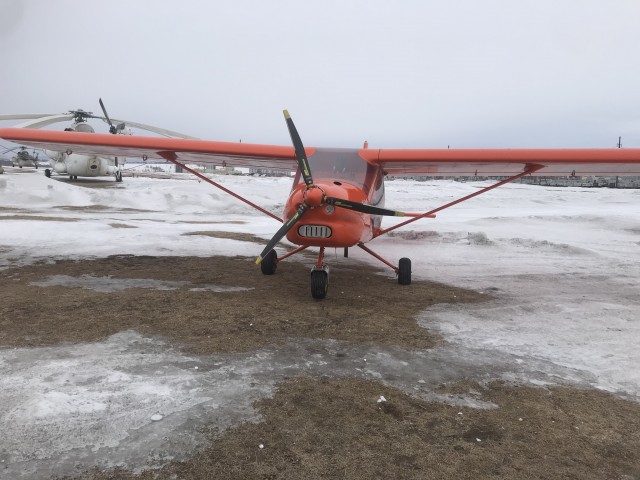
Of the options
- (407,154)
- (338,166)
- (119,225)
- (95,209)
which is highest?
(407,154)

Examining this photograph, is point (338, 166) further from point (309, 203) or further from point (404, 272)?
point (404, 272)

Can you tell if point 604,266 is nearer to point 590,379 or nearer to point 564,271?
point 564,271

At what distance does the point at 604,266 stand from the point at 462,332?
237 inches

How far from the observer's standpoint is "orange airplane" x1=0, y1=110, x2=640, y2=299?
6.05m

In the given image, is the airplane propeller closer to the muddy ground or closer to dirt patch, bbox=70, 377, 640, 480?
the muddy ground

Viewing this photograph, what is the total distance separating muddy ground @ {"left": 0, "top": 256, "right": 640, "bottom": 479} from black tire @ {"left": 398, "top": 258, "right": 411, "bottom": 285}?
3.81 feet

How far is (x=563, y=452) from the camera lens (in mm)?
2807

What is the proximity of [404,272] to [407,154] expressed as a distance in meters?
2.16

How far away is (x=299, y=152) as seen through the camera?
249 inches

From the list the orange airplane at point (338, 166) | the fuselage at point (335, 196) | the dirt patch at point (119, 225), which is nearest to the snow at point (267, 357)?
the fuselage at point (335, 196)

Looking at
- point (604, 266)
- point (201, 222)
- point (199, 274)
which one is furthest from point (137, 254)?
point (604, 266)

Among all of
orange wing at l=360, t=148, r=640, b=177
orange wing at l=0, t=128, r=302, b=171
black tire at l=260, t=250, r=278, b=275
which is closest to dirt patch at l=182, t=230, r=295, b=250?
black tire at l=260, t=250, r=278, b=275

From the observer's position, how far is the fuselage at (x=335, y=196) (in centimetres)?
604

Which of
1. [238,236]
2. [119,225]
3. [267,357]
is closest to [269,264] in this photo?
[267,357]
